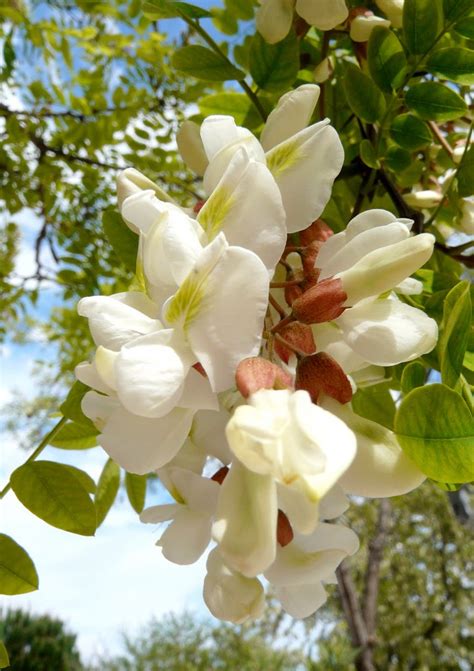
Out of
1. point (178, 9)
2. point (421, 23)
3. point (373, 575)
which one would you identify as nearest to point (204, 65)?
point (178, 9)

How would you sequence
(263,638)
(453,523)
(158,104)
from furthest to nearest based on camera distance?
(453,523), (263,638), (158,104)

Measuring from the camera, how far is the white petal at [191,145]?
391 mm

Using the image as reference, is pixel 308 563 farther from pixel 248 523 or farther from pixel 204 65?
pixel 204 65

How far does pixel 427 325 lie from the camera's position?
0.26 meters

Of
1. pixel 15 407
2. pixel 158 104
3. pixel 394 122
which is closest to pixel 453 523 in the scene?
pixel 15 407

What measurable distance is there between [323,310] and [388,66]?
0.26 m

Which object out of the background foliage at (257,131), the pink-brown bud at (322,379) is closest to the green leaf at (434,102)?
the background foliage at (257,131)

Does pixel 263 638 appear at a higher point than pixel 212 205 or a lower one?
lower

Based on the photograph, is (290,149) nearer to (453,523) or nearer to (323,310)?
(323,310)

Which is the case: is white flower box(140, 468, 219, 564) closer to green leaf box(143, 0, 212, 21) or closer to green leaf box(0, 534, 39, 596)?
green leaf box(0, 534, 39, 596)

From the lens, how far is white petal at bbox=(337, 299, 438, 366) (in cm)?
25

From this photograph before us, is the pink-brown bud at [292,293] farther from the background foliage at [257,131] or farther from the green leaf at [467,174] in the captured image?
the green leaf at [467,174]

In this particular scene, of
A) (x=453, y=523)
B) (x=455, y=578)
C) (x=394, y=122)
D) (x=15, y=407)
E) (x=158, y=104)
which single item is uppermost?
(x=394, y=122)

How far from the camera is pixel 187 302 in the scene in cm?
23
